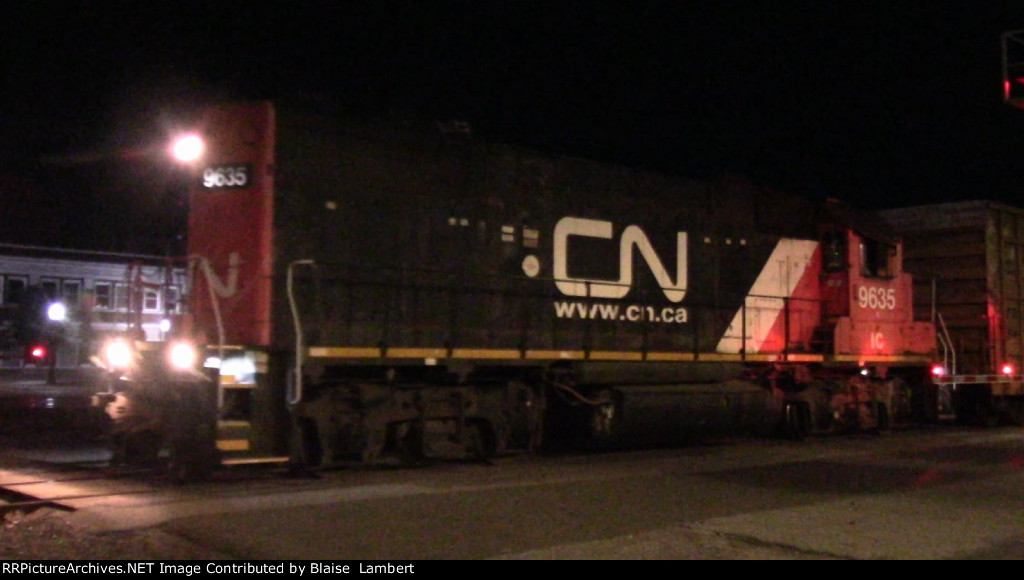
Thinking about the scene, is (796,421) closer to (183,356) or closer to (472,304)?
(472,304)

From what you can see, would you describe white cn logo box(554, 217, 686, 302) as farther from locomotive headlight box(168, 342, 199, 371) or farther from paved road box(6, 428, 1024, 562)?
locomotive headlight box(168, 342, 199, 371)

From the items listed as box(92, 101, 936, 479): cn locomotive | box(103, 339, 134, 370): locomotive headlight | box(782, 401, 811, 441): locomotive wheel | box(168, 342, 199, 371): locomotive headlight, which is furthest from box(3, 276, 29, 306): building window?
box(782, 401, 811, 441): locomotive wheel

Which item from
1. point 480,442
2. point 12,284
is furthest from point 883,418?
point 12,284

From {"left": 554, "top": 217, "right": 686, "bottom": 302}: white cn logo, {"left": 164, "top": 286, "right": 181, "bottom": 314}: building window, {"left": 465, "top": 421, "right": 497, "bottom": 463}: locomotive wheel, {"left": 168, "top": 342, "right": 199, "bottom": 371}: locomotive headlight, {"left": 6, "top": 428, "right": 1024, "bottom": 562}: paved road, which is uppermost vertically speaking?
{"left": 554, "top": 217, "right": 686, "bottom": 302}: white cn logo

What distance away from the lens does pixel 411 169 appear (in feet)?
37.9

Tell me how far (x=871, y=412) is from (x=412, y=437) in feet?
29.7

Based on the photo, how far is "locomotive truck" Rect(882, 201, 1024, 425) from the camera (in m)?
18.2

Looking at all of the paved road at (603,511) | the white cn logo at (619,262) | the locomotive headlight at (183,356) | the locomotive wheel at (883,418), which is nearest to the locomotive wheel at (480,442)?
the paved road at (603,511)

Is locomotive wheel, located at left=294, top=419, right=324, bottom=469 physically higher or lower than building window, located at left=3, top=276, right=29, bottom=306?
lower

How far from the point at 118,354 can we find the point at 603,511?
219 inches

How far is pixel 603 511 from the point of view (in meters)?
8.45

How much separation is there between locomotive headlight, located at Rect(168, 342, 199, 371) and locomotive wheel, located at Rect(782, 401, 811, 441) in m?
9.45

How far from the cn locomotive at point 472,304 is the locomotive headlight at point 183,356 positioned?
0.12 ft
